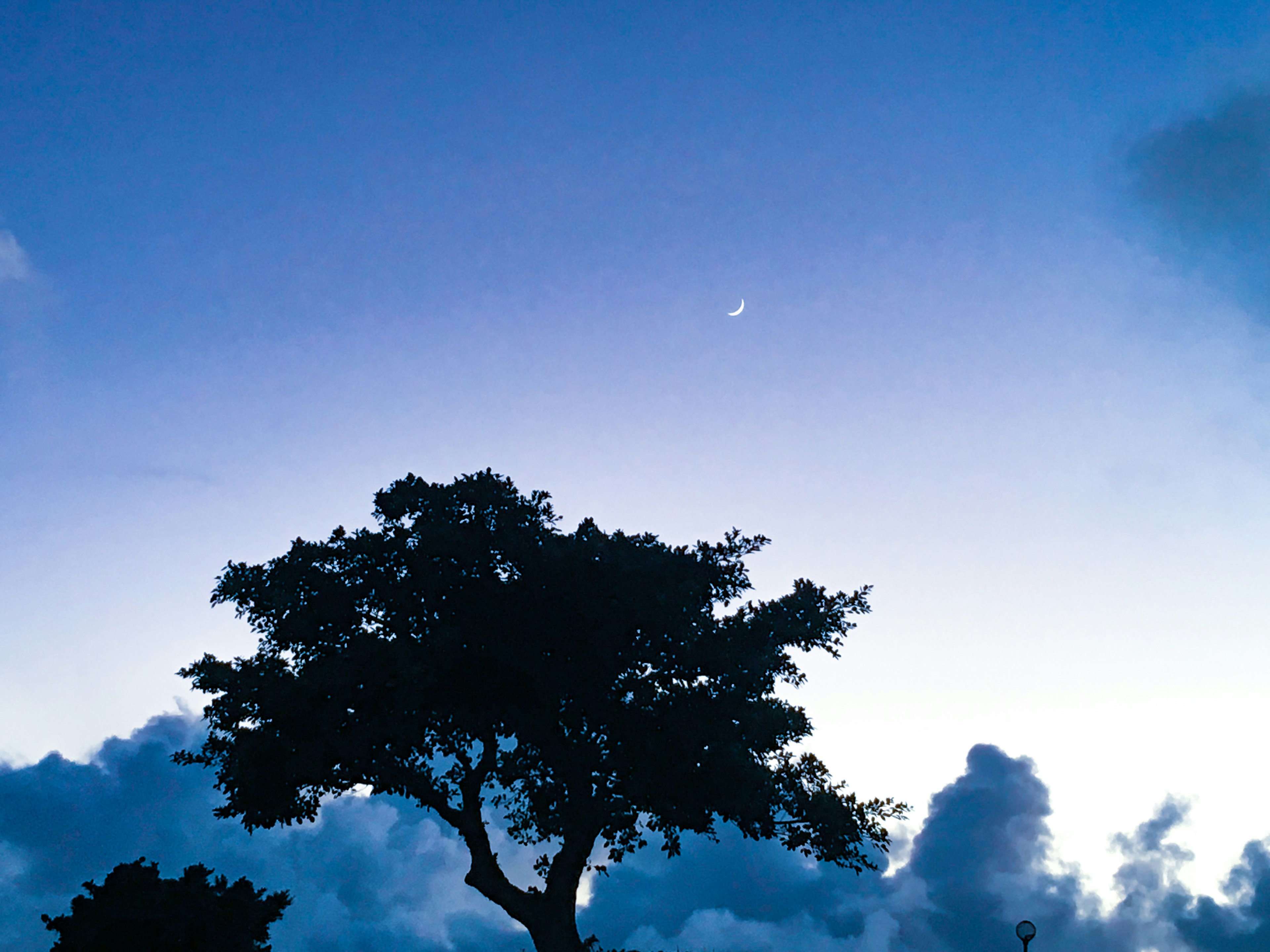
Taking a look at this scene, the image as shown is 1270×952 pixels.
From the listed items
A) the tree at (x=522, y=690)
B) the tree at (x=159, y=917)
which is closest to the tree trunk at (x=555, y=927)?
the tree at (x=522, y=690)

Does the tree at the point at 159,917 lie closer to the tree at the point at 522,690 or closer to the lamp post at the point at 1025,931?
the tree at the point at 522,690

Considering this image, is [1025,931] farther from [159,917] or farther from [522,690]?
[159,917]

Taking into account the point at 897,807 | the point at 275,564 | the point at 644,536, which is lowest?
the point at 897,807

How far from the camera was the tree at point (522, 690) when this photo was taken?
25.9 m

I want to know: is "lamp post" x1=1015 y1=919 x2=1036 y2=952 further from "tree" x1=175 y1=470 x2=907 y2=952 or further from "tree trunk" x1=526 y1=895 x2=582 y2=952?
"tree trunk" x1=526 y1=895 x2=582 y2=952

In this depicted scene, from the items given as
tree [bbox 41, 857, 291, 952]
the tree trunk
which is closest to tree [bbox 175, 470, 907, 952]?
the tree trunk

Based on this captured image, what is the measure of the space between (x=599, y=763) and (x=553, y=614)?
16.4ft

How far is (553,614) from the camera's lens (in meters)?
26.8

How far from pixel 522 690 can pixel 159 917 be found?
1502cm

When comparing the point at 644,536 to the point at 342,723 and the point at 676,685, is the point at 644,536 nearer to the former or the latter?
the point at 676,685

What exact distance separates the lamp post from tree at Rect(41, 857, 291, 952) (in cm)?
2576

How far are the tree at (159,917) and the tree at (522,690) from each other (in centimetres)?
655

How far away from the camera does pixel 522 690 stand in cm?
2772

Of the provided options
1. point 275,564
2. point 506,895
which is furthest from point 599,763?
point 275,564
